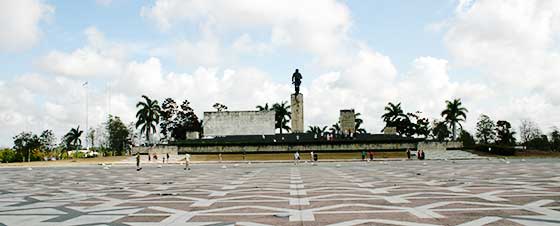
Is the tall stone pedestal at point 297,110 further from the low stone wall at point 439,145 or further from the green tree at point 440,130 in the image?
the green tree at point 440,130

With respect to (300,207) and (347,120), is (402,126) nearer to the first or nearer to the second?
(347,120)

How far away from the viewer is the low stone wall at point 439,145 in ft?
188

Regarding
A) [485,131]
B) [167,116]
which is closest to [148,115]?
[167,116]

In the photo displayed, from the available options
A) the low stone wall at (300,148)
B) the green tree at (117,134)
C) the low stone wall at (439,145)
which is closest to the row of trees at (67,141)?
the green tree at (117,134)

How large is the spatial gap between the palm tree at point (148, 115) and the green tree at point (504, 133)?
6365 cm

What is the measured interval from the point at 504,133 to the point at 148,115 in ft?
217

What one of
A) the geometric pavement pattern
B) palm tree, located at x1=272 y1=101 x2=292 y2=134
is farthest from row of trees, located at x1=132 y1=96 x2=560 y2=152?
the geometric pavement pattern

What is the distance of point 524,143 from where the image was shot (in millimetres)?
89438

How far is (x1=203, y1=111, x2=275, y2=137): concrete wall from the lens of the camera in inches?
2736

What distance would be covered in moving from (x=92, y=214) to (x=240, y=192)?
5.25 m

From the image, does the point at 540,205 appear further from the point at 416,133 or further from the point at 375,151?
the point at 416,133

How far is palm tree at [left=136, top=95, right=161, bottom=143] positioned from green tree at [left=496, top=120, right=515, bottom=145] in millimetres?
63648

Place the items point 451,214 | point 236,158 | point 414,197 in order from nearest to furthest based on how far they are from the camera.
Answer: point 451,214
point 414,197
point 236,158

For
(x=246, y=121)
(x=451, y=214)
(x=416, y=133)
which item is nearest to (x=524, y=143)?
(x=416, y=133)
